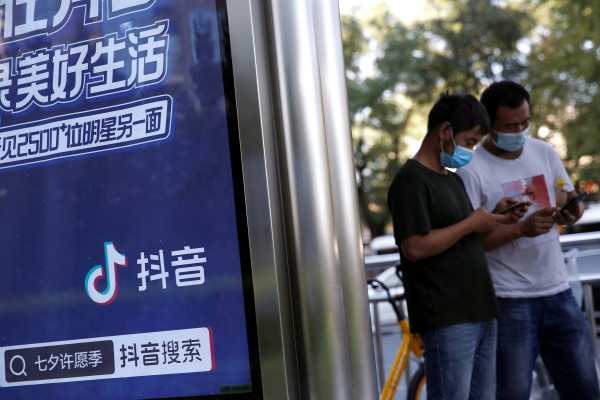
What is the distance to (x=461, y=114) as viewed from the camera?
350cm

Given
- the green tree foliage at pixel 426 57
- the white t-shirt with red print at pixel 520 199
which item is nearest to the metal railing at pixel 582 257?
the white t-shirt with red print at pixel 520 199

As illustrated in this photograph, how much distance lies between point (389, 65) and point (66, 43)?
75.7 ft

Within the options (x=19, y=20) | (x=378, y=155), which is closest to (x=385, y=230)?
(x=378, y=155)

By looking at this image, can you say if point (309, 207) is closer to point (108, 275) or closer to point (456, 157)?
point (108, 275)

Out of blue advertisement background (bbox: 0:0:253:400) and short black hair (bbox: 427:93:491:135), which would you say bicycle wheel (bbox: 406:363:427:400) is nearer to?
short black hair (bbox: 427:93:491:135)

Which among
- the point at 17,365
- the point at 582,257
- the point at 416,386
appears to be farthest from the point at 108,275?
the point at 582,257

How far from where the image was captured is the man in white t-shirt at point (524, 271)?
12.1 ft

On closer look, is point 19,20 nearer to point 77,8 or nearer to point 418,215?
point 77,8

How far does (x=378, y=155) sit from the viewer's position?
2655 centimetres

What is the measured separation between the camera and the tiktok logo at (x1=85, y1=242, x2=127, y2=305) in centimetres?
169

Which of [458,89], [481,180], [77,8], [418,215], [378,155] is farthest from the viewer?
[378,155]

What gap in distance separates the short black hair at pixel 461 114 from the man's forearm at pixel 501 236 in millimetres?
432

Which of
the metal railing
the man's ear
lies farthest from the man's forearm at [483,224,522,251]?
the metal railing

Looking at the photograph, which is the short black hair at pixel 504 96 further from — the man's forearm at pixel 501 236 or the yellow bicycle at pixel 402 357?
the yellow bicycle at pixel 402 357
